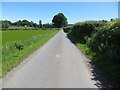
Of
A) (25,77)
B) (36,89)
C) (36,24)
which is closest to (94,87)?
(36,89)

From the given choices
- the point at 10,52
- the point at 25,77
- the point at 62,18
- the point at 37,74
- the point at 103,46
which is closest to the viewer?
the point at 25,77

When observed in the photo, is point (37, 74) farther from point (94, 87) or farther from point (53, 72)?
point (94, 87)

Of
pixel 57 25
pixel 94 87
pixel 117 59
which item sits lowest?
pixel 94 87

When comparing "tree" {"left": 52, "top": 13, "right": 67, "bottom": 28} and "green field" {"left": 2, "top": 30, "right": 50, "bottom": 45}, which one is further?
"tree" {"left": 52, "top": 13, "right": 67, "bottom": 28}

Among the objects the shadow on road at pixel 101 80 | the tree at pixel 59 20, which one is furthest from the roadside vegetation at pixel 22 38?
the shadow on road at pixel 101 80

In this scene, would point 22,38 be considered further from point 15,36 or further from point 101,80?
point 101,80

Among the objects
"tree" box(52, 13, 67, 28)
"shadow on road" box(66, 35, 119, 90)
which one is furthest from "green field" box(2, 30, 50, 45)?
"tree" box(52, 13, 67, 28)

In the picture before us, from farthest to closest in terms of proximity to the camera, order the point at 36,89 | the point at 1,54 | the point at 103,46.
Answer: the point at 1,54 < the point at 103,46 < the point at 36,89

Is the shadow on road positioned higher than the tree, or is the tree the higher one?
the tree

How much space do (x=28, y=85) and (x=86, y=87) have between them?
2.03 metres

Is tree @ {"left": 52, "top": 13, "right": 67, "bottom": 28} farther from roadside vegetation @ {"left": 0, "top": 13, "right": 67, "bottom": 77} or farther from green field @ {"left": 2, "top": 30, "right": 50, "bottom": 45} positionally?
green field @ {"left": 2, "top": 30, "right": 50, "bottom": 45}

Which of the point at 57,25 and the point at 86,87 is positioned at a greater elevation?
the point at 57,25

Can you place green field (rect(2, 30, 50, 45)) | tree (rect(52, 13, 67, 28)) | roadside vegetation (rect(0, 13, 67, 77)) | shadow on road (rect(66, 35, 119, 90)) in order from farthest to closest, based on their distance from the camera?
tree (rect(52, 13, 67, 28)) < green field (rect(2, 30, 50, 45)) < roadside vegetation (rect(0, 13, 67, 77)) < shadow on road (rect(66, 35, 119, 90))

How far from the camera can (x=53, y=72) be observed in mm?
6844
